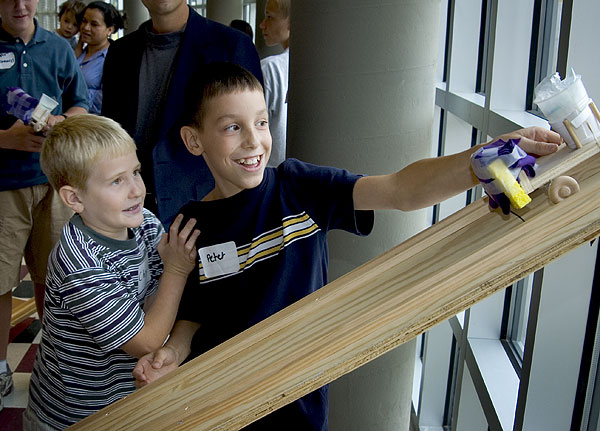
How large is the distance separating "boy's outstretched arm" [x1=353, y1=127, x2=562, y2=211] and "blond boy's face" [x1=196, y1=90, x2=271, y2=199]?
10.3 inches

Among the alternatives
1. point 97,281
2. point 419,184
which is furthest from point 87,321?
point 419,184

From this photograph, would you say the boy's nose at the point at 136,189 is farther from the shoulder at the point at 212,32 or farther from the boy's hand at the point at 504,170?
the boy's hand at the point at 504,170

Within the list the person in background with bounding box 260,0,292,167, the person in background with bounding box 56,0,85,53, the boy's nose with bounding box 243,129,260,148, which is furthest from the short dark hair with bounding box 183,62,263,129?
the person in background with bounding box 56,0,85,53

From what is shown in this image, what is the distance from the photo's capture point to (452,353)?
3.64 m

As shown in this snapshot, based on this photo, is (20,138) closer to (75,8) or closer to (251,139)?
(251,139)

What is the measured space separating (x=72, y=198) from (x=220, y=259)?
1.56 feet

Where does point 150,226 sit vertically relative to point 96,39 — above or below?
below

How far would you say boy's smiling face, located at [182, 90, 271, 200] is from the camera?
1.52m

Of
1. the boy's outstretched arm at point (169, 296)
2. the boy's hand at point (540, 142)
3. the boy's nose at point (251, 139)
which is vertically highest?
the boy's hand at point (540, 142)

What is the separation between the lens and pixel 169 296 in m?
1.56

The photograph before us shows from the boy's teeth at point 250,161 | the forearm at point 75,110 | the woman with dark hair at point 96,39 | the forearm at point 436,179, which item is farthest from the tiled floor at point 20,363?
the forearm at point 436,179

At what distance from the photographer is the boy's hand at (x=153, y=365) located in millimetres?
1461

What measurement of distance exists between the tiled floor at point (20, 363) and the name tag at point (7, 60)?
63.8 inches

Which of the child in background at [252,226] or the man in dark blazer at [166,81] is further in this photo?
the man in dark blazer at [166,81]
